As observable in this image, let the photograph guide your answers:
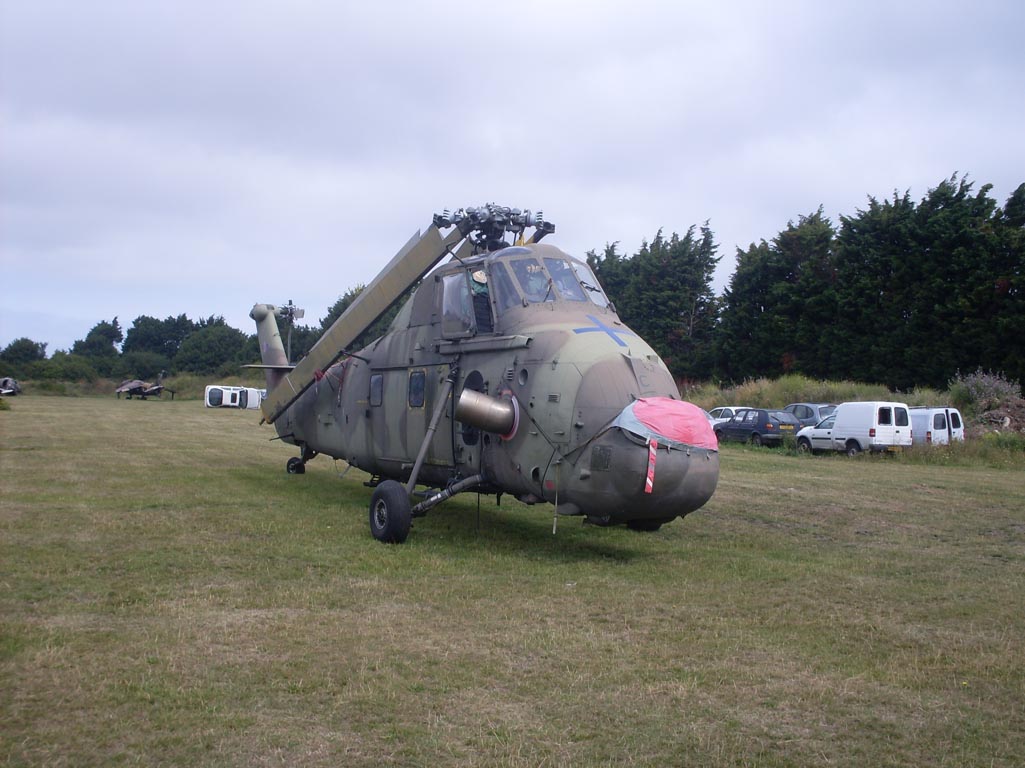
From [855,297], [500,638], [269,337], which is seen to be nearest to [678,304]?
[855,297]

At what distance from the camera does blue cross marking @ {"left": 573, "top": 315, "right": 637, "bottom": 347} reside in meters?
9.59

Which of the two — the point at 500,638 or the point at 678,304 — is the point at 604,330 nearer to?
the point at 500,638

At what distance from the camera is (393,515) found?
399 inches

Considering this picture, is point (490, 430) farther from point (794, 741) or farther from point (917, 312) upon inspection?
point (917, 312)

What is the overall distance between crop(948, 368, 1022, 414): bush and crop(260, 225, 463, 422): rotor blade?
26368mm

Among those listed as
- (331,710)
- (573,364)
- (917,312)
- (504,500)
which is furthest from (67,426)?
(917,312)

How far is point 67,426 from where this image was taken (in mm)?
29859

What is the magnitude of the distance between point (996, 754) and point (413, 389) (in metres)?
8.51

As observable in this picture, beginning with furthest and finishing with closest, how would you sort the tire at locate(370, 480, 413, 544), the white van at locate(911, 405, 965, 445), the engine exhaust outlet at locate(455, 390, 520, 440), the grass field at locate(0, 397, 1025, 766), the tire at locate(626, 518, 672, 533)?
the white van at locate(911, 405, 965, 445) < the tire at locate(370, 480, 413, 544) < the engine exhaust outlet at locate(455, 390, 520, 440) < the tire at locate(626, 518, 672, 533) < the grass field at locate(0, 397, 1025, 766)

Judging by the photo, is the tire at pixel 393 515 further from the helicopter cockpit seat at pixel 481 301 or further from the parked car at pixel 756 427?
the parked car at pixel 756 427

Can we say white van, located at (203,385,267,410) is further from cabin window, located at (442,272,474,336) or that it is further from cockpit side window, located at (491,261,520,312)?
cockpit side window, located at (491,261,520,312)

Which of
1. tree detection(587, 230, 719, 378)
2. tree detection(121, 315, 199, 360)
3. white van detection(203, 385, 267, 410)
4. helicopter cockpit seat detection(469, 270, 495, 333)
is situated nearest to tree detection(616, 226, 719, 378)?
tree detection(587, 230, 719, 378)

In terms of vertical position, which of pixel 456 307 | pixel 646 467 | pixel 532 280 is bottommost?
pixel 646 467

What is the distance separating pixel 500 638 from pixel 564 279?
5.38 meters
